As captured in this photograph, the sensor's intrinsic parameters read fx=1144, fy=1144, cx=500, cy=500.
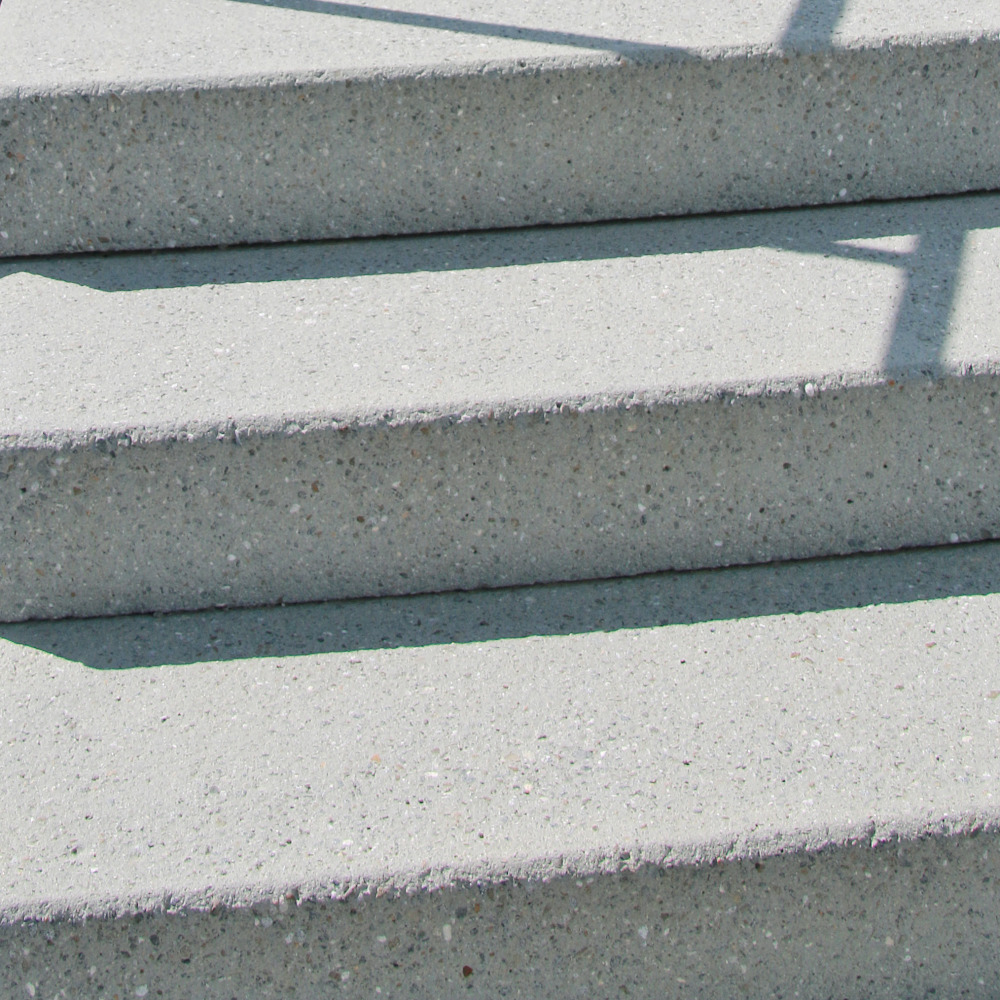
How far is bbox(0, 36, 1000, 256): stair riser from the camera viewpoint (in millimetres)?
1365

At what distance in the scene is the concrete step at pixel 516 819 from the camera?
938 millimetres

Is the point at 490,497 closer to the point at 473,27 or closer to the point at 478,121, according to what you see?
the point at 478,121

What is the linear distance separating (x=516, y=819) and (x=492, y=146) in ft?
2.73

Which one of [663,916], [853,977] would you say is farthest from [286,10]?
[853,977]

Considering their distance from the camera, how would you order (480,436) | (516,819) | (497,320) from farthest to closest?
(497,320)
(480,436)
(516,819)

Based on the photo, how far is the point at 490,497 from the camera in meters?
1.18

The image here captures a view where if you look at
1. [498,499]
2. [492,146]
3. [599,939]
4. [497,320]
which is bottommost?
[599,939]

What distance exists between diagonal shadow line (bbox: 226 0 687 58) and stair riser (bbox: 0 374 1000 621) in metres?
0.52

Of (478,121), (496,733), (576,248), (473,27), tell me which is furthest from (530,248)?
(496,733)

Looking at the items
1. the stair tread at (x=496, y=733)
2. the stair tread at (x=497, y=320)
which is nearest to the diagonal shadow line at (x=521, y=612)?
the stair tread at (x=496, y=733)

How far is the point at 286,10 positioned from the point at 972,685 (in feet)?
3.94

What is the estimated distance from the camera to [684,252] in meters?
1.38

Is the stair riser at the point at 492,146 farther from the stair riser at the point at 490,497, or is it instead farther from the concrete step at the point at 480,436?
the stair riser at the point at 490,497

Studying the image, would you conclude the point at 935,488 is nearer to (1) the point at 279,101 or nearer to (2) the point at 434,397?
(2) the point at 434,397
